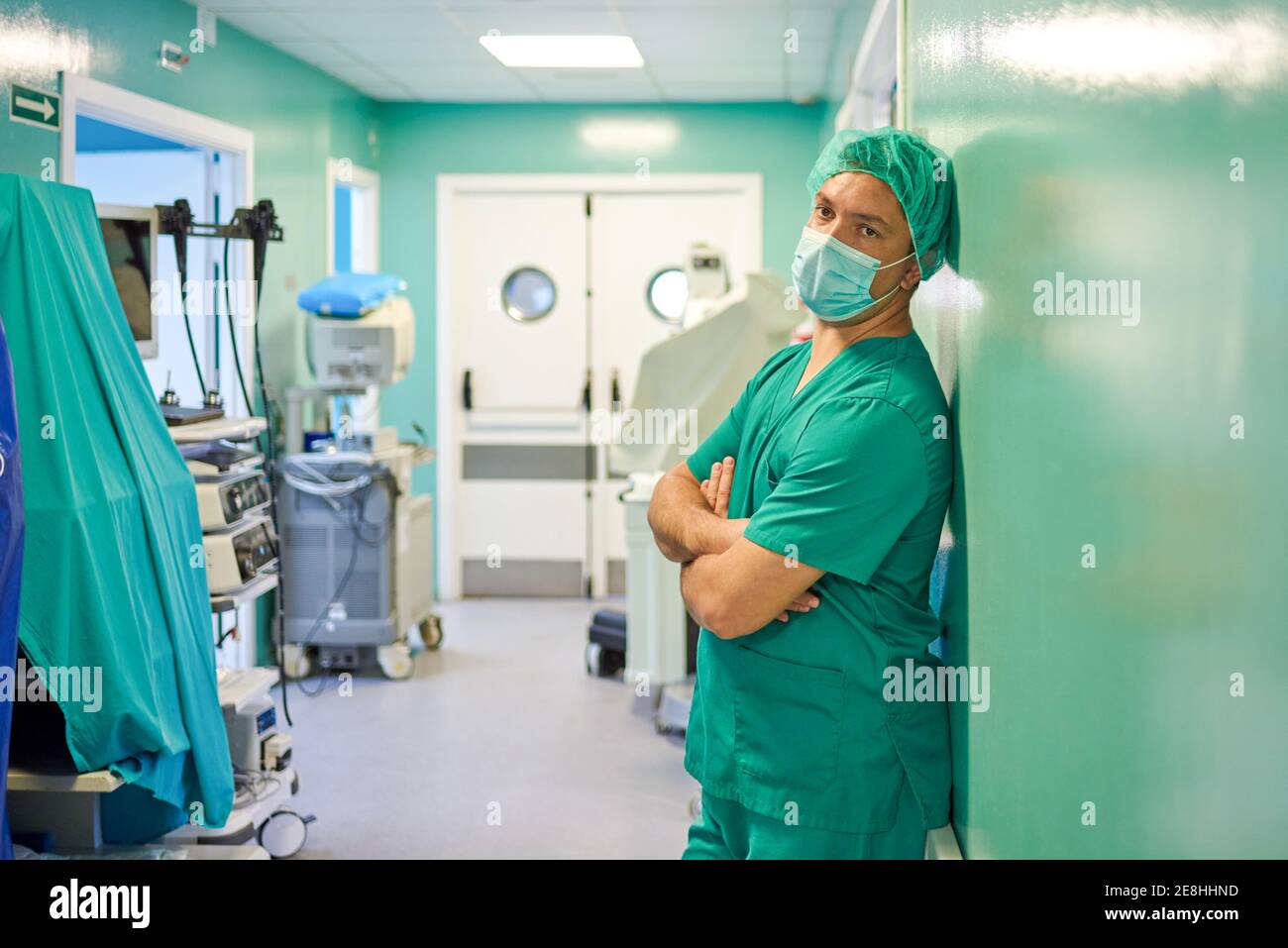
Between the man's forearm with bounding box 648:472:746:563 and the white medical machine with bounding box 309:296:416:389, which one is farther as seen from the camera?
the white medical machine with bounding box 309:296:416:389

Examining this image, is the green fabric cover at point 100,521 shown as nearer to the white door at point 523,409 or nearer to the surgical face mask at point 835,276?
the surgical face mask at point 835,276

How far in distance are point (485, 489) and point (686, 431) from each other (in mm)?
3130

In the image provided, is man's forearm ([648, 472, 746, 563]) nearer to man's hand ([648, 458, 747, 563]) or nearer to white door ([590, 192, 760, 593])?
man's hand ([648, 458, 747, 563])

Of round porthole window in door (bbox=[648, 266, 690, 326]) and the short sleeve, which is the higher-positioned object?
round porthole window in door (bbox=[648, 266, 690, 326])

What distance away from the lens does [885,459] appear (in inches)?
58.2

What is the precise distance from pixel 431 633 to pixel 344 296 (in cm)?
153

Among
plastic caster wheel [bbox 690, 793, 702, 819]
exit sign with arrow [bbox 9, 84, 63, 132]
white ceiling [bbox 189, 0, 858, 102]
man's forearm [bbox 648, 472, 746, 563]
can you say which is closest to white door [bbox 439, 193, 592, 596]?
white ceiling [bbox 189, 0, 858, 102]

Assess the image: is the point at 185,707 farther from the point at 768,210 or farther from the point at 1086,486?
the point at 768,210

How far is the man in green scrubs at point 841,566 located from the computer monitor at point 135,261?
6.33 ft

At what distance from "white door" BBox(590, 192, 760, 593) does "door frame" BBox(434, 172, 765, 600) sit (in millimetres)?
38

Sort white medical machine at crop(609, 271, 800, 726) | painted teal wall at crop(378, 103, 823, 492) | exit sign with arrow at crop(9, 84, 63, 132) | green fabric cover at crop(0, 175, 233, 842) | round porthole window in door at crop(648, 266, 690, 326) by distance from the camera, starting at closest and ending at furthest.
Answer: green fabric cover at crop(0, 175, 233, 842) → exit sign with arrow at crop(9, 84, 63, 132) → white medical machine at crop(609, 271, 800, 726) → painted teal wall at crop(378, 103, 823, 492) → round porthole window in door at crop(648, 266, 690, 326)

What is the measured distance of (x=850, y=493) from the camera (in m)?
1.46

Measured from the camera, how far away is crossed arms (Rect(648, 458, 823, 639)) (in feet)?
4.92
